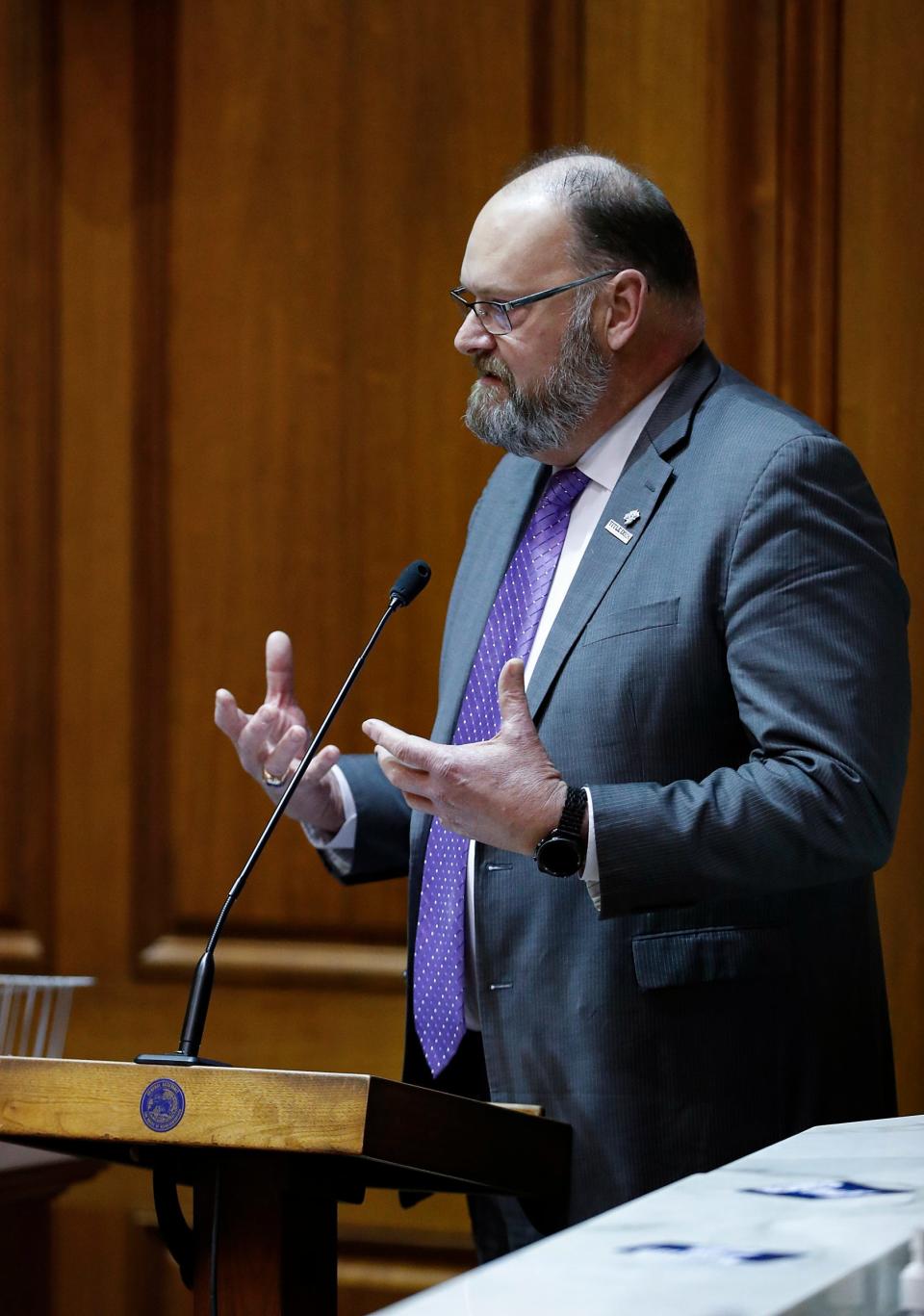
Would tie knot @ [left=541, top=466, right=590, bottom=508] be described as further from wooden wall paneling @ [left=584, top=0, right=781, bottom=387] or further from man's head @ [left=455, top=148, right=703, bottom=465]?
wooden wall paneling @ [left=584, top=0, right=781, bottom=387]

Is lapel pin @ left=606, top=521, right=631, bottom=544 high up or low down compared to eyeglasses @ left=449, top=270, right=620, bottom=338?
down

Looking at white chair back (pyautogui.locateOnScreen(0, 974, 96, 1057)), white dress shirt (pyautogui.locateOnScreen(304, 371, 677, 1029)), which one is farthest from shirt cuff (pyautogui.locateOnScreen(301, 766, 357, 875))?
white chair back (pyautogui.locateOnScreen(0, 974, 96, 1057))

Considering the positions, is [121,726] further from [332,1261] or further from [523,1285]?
[523,1285]

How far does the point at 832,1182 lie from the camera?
1.10 m

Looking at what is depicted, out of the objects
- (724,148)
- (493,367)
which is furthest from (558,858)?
(724,148)

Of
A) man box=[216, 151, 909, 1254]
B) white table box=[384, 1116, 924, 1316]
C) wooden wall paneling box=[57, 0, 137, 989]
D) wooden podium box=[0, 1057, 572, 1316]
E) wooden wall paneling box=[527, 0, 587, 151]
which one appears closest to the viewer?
white table box=[384, 1116, 924, 1316]

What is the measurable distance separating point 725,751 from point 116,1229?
68.1 inches

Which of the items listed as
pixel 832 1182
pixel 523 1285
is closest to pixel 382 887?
pixel 832 1182

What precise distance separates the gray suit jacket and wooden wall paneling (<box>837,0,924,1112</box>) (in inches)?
23.3

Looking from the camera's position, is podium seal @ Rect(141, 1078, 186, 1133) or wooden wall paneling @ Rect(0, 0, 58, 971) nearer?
podium seal @ Rect(141, 1078, 186, 1133)

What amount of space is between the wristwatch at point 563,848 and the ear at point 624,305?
671mm

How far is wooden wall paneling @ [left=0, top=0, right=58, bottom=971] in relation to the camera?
316 cm

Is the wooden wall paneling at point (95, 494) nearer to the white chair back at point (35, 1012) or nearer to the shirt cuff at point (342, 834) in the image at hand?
the white chair back at point (35, 1012)

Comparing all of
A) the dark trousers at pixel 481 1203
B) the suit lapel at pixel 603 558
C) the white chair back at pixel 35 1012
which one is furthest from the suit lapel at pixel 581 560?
the white chair back at pixel 35 1012
